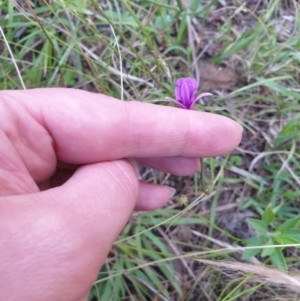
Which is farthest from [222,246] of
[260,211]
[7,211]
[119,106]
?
[7,211]

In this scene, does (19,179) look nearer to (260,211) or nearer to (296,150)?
(260,211)

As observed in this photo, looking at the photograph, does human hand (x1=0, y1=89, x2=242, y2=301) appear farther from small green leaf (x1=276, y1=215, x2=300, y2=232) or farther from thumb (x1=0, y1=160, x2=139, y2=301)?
small green leaf (x1=276, y1=215, x2=300, y2=232)

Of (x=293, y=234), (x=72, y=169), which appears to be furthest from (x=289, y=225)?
(x=72, y=169)

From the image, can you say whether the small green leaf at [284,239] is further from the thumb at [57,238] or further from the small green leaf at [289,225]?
the thumb at [57,238]

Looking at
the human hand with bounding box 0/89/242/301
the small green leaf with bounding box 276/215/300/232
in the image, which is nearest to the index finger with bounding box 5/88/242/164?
the human hand with bounding box 0/89/242/301

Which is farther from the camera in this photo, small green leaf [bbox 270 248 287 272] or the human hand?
small green leaf [bbox 270 248 287 272]

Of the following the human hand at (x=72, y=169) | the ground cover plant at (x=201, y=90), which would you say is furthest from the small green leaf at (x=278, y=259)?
the human hand at (x=72, y=169)
